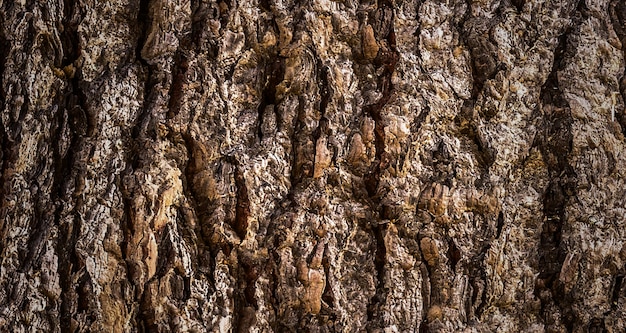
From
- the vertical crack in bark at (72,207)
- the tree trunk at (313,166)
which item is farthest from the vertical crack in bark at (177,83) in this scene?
the vertical crack in bark at (72,207)

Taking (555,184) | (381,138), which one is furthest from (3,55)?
(555,184)

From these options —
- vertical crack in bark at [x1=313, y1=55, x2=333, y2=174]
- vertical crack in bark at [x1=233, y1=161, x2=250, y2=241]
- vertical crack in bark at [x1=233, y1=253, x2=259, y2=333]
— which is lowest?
vertical crack in bark at [x1=233, y1=253, x2=259, y2=333]

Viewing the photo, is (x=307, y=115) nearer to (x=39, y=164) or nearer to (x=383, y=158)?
(x=383, y=158)

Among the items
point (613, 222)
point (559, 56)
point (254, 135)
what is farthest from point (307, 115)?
point (613, 222)

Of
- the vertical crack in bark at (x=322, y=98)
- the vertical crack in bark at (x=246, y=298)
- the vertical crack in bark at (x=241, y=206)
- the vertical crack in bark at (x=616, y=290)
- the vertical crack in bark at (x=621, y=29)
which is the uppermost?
the vertical crack in bark at (x=621, y=29)

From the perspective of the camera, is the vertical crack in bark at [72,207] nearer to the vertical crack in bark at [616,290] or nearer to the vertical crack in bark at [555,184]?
the vertical crack in bark at [555,184]

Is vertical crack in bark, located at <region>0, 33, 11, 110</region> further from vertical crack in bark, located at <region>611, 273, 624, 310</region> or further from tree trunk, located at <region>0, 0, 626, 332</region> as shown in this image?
vertical crack in bark, located at <region>611, 273, 624, 310</region>

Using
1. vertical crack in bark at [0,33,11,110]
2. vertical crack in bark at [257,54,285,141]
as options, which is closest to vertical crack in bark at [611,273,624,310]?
vertical crack in bark at [257,54,285,141]
